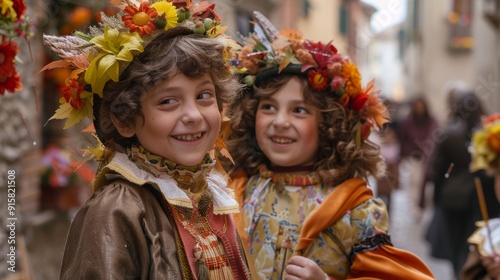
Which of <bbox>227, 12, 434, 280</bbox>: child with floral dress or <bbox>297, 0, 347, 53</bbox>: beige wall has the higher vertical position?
<bbox>297, 0, 347, 53</bbox>: beige wall

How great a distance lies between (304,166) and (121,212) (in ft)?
4.32

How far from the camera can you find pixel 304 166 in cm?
346

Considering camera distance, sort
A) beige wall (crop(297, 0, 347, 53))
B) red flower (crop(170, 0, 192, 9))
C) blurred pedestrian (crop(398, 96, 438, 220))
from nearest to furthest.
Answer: red flower (crop(170, 0, 192, 9)) → blurred pedestrian (crop(398, 96, 438, 220)) → beige wall (crop(297, 0, 347, 53))

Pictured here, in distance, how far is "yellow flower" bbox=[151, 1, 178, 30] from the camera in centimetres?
246

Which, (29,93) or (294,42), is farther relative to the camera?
(29,93)

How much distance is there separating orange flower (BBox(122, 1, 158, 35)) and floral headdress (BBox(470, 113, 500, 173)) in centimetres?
307

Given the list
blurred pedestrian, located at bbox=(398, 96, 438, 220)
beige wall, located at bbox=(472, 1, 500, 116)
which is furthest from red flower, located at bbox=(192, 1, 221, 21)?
beige wall, located at bbox=(472, 1, 500, 116)

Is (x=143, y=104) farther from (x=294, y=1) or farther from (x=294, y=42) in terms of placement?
(x=294, y=1)

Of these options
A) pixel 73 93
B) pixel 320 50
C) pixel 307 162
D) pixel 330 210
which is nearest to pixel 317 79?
pixel 320 50

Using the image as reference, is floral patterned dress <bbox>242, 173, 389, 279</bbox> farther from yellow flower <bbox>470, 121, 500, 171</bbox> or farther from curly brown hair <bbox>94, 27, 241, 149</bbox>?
yellow flower <bbox>470, 121, 500, 171</bbox>

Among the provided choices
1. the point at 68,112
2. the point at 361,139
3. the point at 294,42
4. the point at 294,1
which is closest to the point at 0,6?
the point at 68,112

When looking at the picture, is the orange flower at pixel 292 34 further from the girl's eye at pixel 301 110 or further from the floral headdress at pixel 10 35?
the floral headdress at pixel 10 35

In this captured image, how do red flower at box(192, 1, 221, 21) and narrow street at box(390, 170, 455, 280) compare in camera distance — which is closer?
red flower at box(192, 1, 221, 21)

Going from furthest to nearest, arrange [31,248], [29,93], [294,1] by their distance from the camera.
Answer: [294,1]
[31,248]
[29,93]
